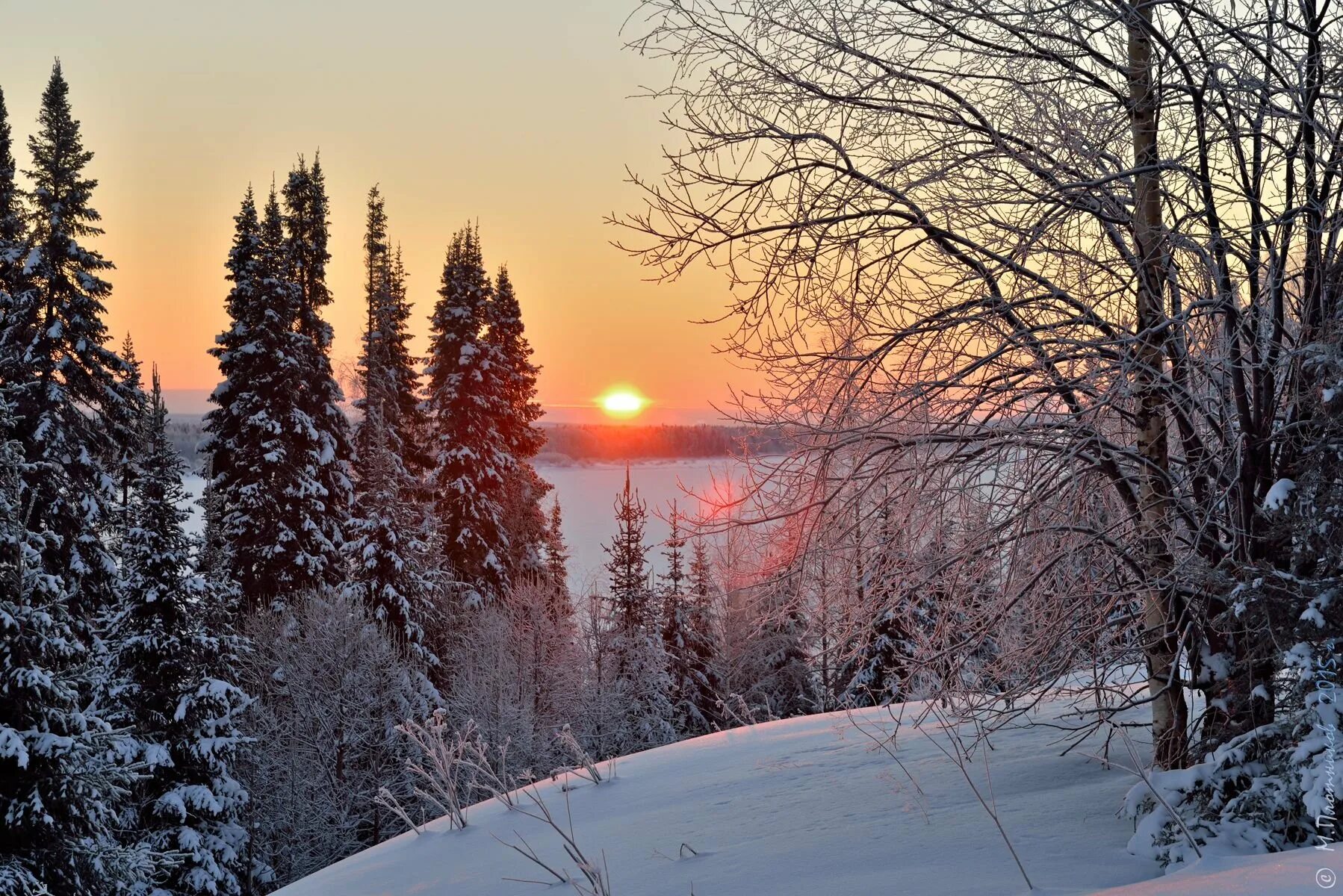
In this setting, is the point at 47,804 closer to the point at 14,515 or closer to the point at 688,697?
the point at 14,515

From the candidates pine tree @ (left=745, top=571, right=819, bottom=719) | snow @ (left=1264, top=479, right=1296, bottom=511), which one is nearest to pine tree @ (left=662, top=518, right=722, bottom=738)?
pine tree @ (left=745, top=571, right=819, bottom=719)

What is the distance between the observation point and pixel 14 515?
41.4 feet

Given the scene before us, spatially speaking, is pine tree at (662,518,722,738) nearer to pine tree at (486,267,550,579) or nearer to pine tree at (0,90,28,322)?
pine tree at (486,267,550,579)

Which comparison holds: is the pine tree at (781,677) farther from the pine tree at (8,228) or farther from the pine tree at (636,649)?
the pine tree at (8,228)

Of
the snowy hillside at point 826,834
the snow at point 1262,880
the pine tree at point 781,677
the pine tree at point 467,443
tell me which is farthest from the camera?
the pine tree at point 781,677

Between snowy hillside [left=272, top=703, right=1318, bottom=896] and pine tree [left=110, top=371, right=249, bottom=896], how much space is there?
1312 cm

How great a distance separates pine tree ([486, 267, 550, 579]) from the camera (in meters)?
33.5

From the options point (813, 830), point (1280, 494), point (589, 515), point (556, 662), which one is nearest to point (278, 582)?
point (556, 662)

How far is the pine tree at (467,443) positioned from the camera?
31.8m

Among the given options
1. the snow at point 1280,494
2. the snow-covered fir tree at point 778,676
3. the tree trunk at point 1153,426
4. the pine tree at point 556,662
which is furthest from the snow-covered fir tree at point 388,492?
the snow at point 1280,494

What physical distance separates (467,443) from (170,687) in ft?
46.8

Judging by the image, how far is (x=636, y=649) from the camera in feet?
111

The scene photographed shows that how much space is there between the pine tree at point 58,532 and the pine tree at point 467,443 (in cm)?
1096

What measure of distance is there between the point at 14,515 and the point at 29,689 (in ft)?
7.09
